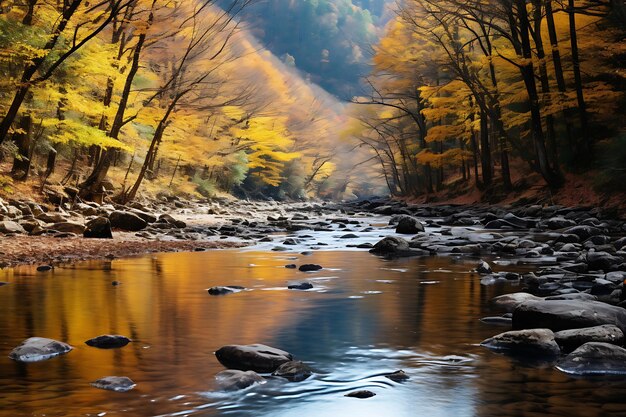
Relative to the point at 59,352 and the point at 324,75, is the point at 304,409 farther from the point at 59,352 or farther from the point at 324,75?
the point at 324,75

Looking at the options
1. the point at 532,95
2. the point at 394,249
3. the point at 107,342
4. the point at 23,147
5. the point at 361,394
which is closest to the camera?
the point at 361,394

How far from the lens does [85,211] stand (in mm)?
15570

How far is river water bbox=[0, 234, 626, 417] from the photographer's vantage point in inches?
113

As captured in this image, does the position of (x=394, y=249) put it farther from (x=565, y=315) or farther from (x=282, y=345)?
(x=282, y=345)

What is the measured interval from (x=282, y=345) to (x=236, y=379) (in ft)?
3.06

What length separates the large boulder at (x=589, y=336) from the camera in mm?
3701

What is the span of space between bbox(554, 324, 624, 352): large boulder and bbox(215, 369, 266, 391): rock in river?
183 centimetres

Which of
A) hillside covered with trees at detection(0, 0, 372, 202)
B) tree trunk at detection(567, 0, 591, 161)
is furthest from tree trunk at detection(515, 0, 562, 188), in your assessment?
hillside covered with trees at detection(0, 0, 372, 202)

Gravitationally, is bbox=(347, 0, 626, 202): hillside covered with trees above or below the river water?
above

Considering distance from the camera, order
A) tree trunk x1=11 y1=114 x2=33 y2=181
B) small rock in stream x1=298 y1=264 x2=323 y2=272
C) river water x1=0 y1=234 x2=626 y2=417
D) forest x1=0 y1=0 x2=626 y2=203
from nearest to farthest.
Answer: river water x1=0 y1=234 x2=626 y2=417 < small rock in stream x1=298 y1=264 x2=323 y2=272 < forest x1=0 y1=0 x2=626 y2=203 < tree trunk x1=11 y1=114 x2=33 y2=181

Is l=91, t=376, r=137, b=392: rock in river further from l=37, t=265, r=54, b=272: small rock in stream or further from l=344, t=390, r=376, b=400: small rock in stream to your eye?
l=37, t=265, r=54, b=272: small rock in stream

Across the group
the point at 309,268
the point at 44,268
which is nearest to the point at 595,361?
the point at 309,268

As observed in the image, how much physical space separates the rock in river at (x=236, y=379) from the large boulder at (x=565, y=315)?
6.45 feet

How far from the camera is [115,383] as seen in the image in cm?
312
